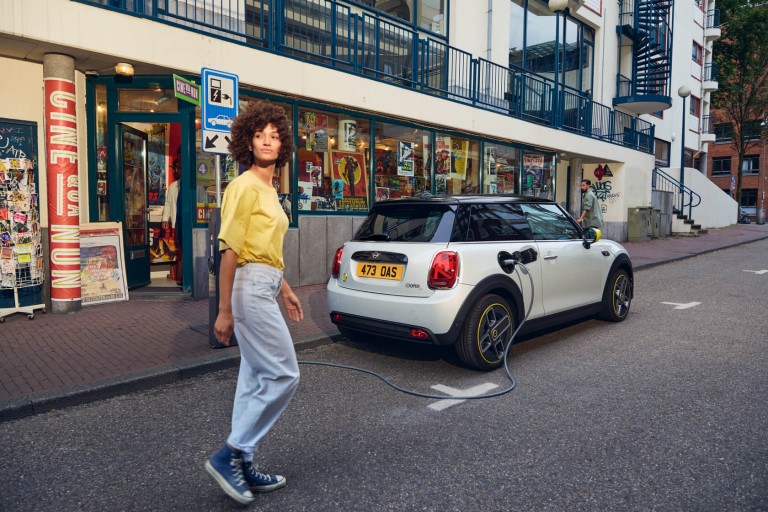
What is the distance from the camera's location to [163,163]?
32.4ft

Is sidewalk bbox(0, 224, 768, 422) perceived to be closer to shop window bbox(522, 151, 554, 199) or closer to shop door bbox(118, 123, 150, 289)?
shop door bbox(118, 123, 150, 289)

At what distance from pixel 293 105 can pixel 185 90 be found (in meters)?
4.08

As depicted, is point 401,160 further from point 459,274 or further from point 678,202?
point 678,202

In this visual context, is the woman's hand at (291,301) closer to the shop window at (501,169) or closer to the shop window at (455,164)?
the shop window at (455,164)

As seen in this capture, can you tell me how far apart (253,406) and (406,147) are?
9.77m

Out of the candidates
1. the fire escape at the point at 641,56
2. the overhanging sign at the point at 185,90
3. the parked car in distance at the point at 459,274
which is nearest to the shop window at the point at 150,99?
the overhanging sign at the point at 185,90

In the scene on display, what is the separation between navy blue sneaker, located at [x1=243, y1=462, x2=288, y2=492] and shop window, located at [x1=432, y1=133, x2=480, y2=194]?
10.4 meters

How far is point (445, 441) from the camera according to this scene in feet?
11.5

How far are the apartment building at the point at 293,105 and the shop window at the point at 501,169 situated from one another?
0.18 feet

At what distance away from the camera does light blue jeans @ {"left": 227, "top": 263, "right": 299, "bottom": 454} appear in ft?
8.84

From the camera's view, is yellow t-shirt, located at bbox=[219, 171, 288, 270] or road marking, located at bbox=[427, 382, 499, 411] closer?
yellow t-shirt, located at bbox=[219, 171, 288, 270]

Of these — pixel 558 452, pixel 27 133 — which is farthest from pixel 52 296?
pixel 558 452

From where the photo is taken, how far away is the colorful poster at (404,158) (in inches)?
465

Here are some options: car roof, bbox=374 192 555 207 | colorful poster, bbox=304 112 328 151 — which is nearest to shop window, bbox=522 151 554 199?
colorful poster, bbox=304 112 328 151
